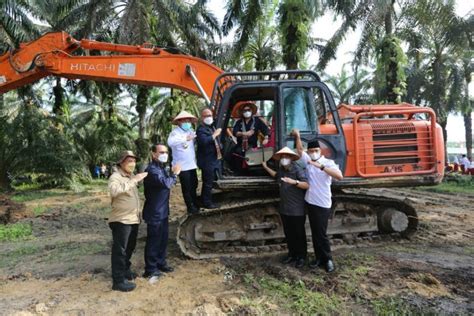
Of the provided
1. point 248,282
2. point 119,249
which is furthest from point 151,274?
point 248,282

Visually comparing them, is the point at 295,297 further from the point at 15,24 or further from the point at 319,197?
the point at 15,24

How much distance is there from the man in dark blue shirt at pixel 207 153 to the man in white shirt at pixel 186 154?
115 mm

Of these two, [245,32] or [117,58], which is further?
[245,32]

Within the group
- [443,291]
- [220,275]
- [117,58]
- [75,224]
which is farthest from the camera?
[75,224]

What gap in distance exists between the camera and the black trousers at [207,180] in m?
6.09

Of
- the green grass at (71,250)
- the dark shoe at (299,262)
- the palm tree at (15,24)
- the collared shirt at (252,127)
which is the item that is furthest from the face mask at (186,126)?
the palm tree at (15,24)

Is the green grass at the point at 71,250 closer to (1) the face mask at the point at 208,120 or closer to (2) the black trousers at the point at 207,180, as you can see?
(2) the black trousers at the point at 207,180

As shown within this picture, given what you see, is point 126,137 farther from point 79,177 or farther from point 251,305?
point 251,305

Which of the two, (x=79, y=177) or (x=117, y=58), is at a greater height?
(x=117, y=58)

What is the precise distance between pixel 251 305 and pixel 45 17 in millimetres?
20381

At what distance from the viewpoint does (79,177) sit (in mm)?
18109

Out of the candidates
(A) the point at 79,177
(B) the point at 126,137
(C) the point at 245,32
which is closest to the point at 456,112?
(C) the point at 245,32

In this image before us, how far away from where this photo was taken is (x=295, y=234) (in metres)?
5.88

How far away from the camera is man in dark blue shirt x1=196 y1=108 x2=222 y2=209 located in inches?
238
